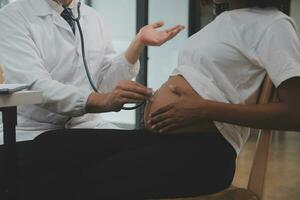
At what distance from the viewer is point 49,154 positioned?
1.18 metres

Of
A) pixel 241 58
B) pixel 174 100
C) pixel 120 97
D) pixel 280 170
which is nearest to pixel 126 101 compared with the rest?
pixel 120 97

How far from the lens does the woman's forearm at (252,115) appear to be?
3.49 feet

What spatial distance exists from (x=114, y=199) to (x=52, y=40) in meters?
0.76

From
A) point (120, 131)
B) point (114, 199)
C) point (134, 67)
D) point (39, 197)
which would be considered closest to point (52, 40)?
point (134, 67)

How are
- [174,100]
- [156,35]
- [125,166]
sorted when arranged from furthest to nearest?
[156,35] < [174,100] < [125,166]

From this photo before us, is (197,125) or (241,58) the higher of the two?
(241,58)

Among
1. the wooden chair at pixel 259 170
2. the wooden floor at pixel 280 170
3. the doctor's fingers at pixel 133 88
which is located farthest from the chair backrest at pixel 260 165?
the wooden floor at pixel 280 170

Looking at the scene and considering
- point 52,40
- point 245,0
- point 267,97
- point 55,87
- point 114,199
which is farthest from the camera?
point 52,40

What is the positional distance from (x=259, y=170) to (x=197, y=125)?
0.22 meters

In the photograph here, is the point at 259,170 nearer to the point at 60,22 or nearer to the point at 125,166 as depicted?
the point at 125,166

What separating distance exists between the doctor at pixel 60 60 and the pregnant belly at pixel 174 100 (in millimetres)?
98

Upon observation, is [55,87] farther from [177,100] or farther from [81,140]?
[177,100]

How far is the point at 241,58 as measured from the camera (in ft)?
3.76

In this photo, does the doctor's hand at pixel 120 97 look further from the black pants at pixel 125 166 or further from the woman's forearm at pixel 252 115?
the woman's forearm at pixel 252 115
